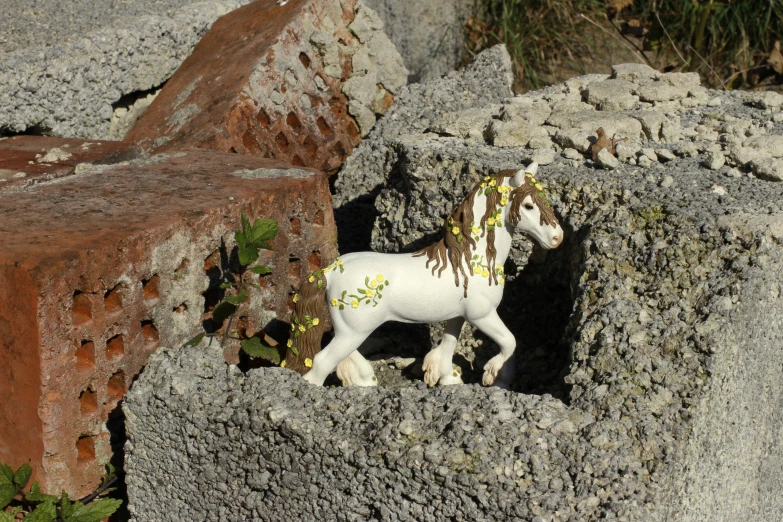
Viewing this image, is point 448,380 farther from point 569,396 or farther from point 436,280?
point 569,396

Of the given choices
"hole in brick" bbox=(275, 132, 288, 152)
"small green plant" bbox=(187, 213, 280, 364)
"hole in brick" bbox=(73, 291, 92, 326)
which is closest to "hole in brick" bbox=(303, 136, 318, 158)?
"hole in brick" bbox=(275, 132, 288, 152)

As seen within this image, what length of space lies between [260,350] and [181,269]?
340mm

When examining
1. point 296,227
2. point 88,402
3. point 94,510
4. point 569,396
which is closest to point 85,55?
point 296,227

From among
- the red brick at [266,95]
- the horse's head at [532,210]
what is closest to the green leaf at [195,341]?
the horse's head at [532,210]

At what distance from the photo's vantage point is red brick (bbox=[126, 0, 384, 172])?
→ 149 inches

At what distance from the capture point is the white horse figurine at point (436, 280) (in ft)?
8.71

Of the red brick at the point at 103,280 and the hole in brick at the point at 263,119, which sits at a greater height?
the hole in brick at the point at 263,119

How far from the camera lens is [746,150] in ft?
10.2

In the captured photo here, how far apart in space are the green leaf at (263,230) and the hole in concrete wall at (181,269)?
0.22m

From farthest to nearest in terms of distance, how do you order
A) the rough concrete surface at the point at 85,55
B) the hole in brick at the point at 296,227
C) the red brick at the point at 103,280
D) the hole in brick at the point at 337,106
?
the hole in brick at the point at 337,106 < the rough concrete surface at the point at 85,55 < the hole in brick at the point at 296,227 < the red brick at the point at 103,280

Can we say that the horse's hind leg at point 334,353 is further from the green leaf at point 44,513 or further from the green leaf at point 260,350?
the green leaf at point 44,513

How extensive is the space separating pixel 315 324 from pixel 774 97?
214 cm

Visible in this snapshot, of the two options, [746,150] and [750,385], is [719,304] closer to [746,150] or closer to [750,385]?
[750,385]

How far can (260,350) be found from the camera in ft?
9.42
